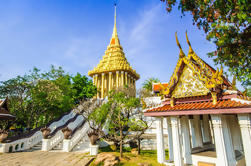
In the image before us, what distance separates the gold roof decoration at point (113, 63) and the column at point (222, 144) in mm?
30010

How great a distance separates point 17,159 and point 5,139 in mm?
3320

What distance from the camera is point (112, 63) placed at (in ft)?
122

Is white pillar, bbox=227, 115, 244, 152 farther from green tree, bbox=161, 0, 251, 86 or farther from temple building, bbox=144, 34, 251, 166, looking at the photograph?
green tree, bbox=161, 0, 251, 86

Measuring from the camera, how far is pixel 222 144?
5309mm

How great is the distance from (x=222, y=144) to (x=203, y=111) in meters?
1.29

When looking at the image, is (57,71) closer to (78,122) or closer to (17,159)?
(78,122)

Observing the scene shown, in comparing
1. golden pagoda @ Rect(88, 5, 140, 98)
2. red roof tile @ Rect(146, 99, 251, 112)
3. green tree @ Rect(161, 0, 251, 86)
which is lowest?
red roof tile @ Rect(146, 99, 251, 112)

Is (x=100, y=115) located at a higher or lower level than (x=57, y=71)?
lower

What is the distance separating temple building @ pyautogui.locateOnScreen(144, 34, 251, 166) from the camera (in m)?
5.10

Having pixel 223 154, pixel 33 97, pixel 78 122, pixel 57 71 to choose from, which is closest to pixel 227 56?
pixel 223 154

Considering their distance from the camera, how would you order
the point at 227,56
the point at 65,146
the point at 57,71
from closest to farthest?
the point at 227,56 → the point at 65,146 → the point at 57,71

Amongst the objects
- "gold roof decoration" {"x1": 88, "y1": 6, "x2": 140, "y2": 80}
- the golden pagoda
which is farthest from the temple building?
"gold roof decoration" {"x1": 88, "y1": 6, "x2": 140, "y2": 80}

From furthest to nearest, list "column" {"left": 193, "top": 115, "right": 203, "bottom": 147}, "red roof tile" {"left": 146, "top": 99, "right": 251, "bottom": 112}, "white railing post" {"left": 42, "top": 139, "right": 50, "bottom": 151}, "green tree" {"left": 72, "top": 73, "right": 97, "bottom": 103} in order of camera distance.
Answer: "green tree" {"left": 72, "top": 73, "right": 97, "bottom": 103} → "white railing post" {"left": 42, "top": 139, "right": 50, "bottom": 151} → "column" {"left": 193, "top": 115, "right": 203, "bottom": 147} → "red roof tile" {"left": 146, "top": 99, "right": 251, "bottom": 112}

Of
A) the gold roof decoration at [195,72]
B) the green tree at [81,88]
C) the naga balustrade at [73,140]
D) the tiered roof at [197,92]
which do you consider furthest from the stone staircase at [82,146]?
the green tree at [81,88]
